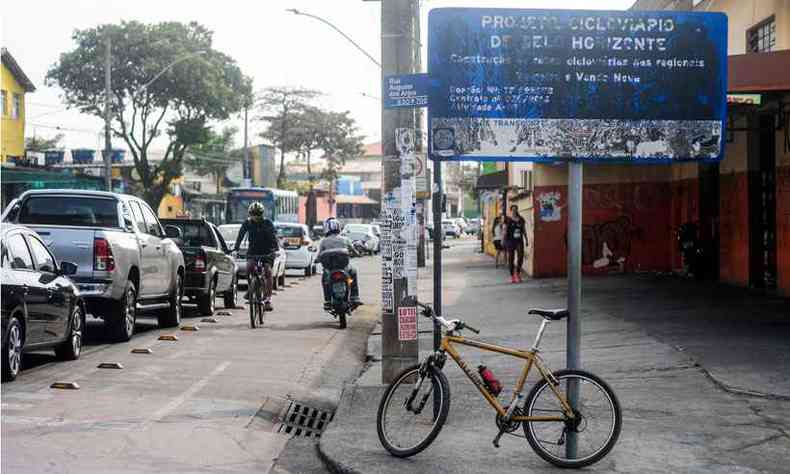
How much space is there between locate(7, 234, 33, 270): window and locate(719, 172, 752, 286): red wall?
526 inches

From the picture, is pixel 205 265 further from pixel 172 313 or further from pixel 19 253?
pixel 19 253

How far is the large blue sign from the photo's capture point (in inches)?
296

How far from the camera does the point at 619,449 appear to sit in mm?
7871

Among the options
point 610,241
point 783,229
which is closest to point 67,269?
point 783,229

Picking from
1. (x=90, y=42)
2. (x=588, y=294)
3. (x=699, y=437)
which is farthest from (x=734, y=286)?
(x=90, y=42)

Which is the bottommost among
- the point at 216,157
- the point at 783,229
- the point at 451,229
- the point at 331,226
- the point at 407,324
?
the point at 451,229

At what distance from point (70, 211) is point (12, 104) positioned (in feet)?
129

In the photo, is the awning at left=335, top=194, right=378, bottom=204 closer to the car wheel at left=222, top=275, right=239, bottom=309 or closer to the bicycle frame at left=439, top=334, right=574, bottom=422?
the car wheel at left=222, top=275, right=239, bottom=309

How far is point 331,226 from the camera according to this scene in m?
17.1

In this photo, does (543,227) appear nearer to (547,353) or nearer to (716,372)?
(547,353)

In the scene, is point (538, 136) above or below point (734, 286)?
above

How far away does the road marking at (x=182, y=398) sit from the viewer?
900 cm

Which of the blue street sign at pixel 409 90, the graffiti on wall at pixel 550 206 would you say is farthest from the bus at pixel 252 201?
the blue street sign at pixel 409 90

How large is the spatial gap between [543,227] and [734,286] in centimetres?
762
